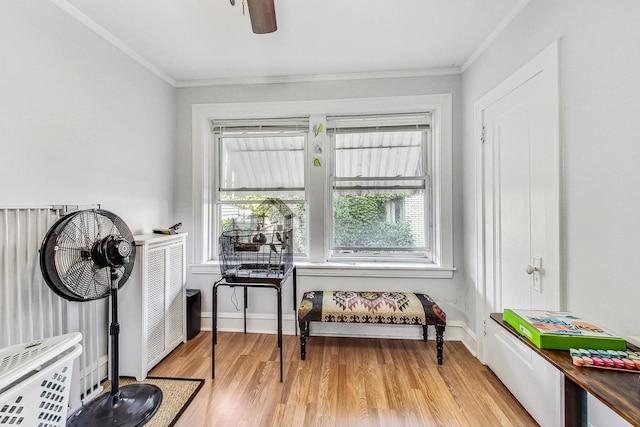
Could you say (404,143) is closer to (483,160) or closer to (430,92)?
(430,92)

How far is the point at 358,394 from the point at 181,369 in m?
1.33

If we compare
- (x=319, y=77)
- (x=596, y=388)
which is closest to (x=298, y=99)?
(x=319, y=77)

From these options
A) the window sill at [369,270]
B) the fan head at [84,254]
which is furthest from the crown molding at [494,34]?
the fan head at [84,254]

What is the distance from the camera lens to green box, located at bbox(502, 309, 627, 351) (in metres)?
0.90

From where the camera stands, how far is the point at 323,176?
8.48 feet

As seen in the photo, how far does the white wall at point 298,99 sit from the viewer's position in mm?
2406

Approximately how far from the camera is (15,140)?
136 centimetres

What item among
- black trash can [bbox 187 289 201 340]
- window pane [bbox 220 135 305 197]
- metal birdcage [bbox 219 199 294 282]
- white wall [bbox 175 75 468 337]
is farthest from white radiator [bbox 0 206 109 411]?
window pane [bbox 220 135 305 197]

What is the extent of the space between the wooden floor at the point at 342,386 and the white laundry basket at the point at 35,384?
26.8 inches

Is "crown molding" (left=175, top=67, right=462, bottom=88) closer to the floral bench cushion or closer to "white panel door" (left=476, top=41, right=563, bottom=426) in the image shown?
"white panel door" (left=476, top=41, right=563, bottom=426)

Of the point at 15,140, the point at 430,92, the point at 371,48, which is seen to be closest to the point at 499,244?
the point at 430,92

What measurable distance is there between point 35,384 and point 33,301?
2.17ft

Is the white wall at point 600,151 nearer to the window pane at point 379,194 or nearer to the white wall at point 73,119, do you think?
the window pane at point 379,194

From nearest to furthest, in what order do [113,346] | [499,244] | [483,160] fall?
1. [113,346]
2. [499,244]
3. [483,160]
